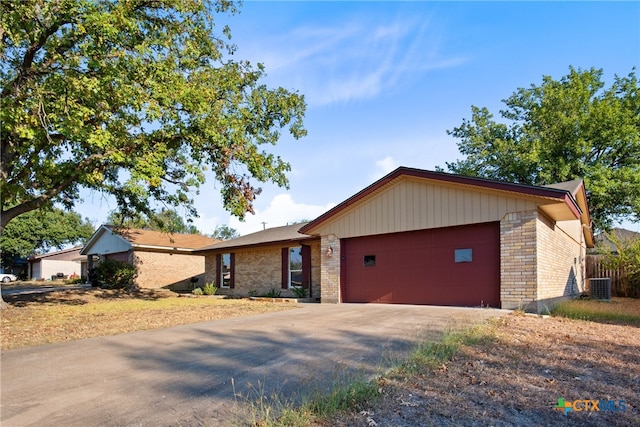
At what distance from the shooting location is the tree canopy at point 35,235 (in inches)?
1697

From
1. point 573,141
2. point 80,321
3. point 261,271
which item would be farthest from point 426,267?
point 573,141

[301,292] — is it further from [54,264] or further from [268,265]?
[54,264]

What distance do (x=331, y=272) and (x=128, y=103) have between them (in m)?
8.42

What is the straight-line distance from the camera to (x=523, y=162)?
23.5 m

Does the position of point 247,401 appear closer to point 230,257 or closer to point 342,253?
point 342,253

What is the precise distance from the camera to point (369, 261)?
44.1 feet

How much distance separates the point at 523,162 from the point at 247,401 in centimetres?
2410

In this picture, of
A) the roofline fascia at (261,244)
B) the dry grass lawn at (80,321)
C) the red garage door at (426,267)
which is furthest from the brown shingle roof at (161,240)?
the red garage door at (426,267)

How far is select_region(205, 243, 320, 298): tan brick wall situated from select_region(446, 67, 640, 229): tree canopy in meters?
15.0

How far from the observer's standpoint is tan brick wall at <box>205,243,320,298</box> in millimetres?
16328

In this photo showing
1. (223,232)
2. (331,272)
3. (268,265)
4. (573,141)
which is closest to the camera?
(331,272)

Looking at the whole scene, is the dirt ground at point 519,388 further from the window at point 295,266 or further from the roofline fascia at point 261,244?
Result: the window at point 295,266

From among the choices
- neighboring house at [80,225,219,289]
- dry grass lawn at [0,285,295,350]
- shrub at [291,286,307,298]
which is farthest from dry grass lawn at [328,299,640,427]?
neighboring house at [80,225,219,289]

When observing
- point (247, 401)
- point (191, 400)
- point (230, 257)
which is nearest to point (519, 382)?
point (247, 401)
